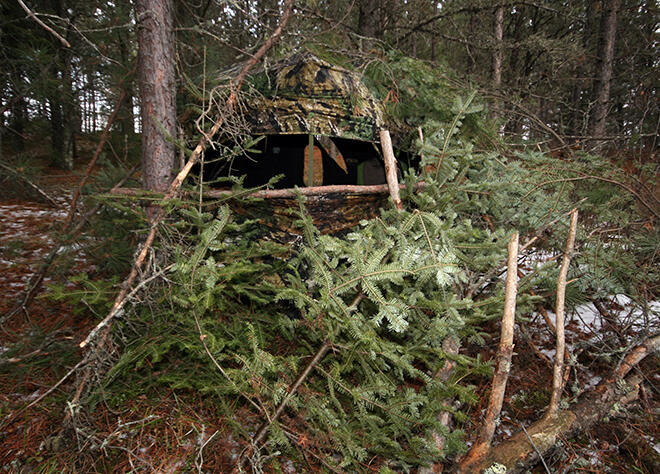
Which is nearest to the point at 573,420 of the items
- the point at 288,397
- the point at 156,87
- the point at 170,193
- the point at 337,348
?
the point at 337,348

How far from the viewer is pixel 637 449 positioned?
217cm

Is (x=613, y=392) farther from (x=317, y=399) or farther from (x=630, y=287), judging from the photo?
(x=317, y=399)

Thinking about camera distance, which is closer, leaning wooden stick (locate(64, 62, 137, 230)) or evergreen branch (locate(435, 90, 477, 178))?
evergreen branch (locate(435, 90, 477, 178))

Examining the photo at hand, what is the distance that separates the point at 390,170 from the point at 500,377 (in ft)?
6.38

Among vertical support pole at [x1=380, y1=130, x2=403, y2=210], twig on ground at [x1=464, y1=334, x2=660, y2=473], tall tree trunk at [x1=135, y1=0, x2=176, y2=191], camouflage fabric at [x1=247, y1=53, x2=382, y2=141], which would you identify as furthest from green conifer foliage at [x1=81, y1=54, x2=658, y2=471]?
camouflage fabric at [x1=247, y1=53, x2=382, y2=141]

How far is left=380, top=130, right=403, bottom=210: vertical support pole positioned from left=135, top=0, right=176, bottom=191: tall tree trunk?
80.3 inches

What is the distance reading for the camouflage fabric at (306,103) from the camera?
10.4ft

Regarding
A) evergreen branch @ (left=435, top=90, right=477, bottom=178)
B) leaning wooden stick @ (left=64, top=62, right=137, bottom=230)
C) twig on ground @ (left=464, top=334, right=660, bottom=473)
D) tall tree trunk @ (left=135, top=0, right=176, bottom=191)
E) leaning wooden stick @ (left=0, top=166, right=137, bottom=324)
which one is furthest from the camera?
leaning wooden stick @ (left=64, top=62, right=137, bottom=230)

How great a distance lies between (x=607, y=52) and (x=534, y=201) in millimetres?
6953

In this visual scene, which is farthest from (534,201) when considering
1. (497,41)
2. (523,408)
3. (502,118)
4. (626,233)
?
→ (497,41)

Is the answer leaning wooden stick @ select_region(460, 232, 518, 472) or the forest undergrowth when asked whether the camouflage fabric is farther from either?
leaning wooden stick @ select_region(460, 232, 518, 472)

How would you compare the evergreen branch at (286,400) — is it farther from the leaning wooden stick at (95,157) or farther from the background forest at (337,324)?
the leaning wooden stick at (95,157)

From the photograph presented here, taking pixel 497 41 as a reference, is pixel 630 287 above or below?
Answer: below

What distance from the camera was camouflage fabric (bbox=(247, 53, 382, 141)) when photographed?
125 inches
